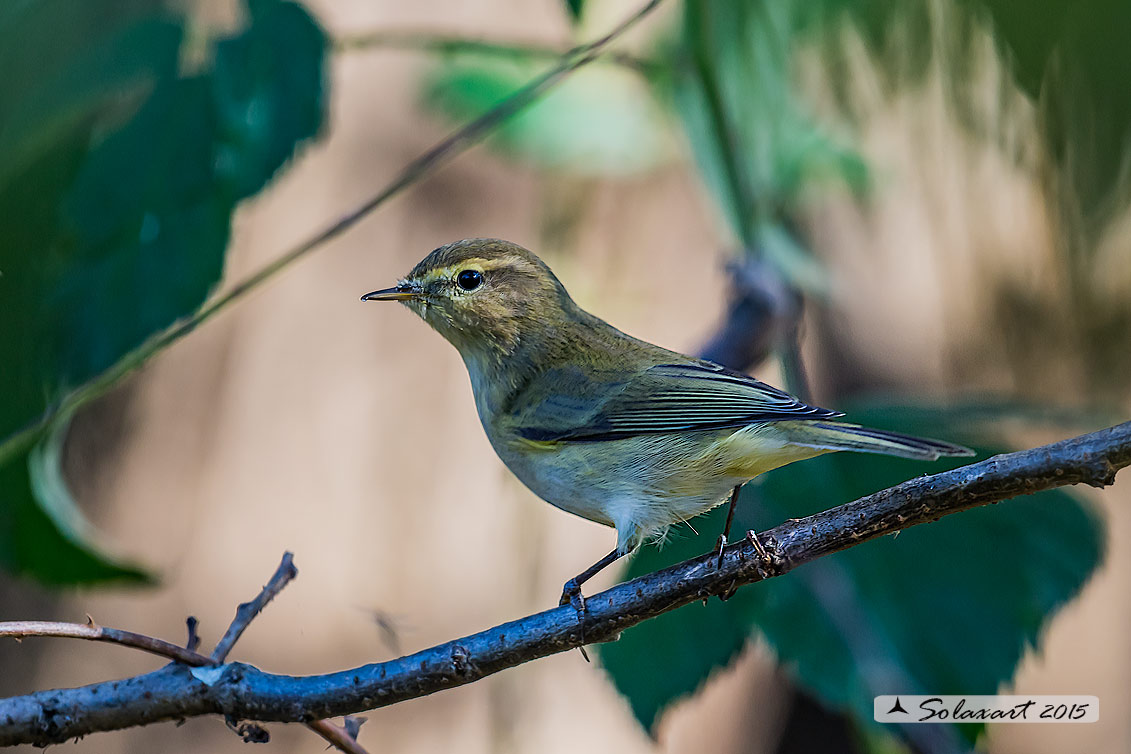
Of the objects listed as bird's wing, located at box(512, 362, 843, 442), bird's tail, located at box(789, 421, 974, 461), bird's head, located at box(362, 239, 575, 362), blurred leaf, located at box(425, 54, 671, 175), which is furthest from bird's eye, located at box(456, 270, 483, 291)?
blurred leaf, located at box(425, 54, 671, 175)

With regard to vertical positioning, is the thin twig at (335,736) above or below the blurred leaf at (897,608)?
below

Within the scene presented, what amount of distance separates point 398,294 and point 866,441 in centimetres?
107

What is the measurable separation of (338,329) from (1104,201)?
280cm

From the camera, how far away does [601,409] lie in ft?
6.66

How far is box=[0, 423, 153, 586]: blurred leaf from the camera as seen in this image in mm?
2156

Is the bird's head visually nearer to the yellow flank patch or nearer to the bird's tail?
the yellow flank patch

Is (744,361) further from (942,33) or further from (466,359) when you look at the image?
(942,33)

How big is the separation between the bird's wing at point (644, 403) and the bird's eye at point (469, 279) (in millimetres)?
313

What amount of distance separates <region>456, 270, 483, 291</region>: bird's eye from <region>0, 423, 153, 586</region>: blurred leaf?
94cm

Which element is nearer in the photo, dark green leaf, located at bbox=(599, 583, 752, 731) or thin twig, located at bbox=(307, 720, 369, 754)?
thin twig, located at bbox=(307, 720, 369, 754)

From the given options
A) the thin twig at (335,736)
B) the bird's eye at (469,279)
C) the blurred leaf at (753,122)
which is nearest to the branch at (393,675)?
the thin twig at (335,736)

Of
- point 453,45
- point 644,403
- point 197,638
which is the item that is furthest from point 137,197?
point 644,403

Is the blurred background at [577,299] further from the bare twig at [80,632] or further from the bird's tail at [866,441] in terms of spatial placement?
the bare twig at [80,632]

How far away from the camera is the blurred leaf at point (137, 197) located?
1.98 m
